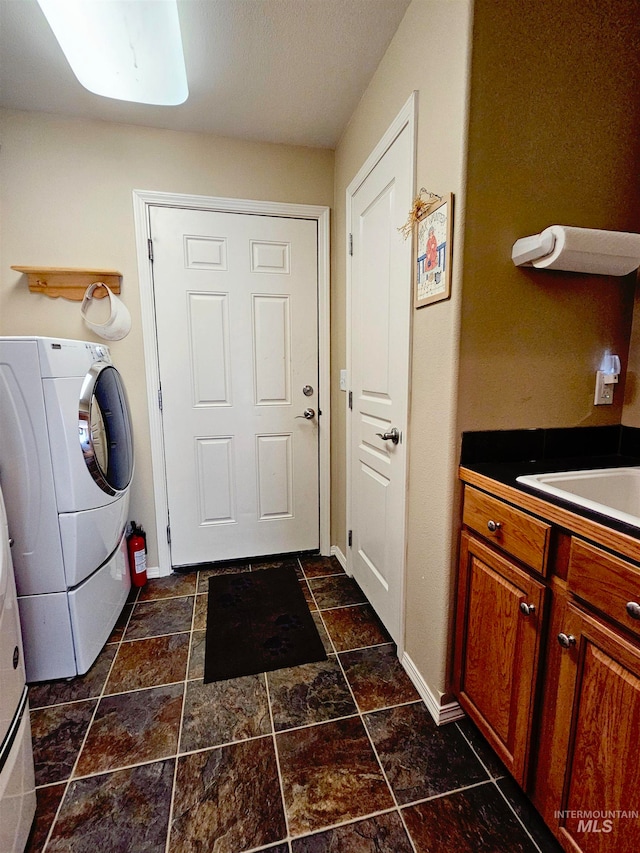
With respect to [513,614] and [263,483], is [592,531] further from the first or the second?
[263,483]

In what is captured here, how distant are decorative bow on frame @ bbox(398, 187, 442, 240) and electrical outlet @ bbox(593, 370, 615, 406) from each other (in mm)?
790

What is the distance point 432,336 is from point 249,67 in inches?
56.2

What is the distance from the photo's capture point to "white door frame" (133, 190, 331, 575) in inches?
79.4

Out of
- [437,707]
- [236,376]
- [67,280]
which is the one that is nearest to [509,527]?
[437,707]

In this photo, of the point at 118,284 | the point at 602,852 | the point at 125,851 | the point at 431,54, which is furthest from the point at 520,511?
the point at 118,284

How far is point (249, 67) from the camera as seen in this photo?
1.59m

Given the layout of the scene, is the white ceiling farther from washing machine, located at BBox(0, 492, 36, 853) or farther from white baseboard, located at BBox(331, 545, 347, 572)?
white baseboard, located at BBox(331, 545, 347, 572)

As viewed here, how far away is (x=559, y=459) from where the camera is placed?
1.26 m

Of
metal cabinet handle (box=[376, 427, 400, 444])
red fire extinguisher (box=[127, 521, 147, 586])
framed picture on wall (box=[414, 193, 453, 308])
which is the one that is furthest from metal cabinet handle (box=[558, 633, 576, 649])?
red fire extinguisher (box=[127, 521, 147, 586])

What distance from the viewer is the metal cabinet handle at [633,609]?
2.23ft

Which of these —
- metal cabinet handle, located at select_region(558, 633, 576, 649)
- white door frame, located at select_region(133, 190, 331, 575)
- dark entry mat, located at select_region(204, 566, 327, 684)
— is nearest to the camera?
metal cabinet handle, located at select_region(558, 633, 576, 649)

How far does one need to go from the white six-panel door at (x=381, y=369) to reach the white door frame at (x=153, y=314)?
1.09 feet

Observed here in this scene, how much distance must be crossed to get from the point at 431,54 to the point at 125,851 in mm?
2399

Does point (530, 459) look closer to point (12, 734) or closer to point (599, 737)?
point (599, 737)
